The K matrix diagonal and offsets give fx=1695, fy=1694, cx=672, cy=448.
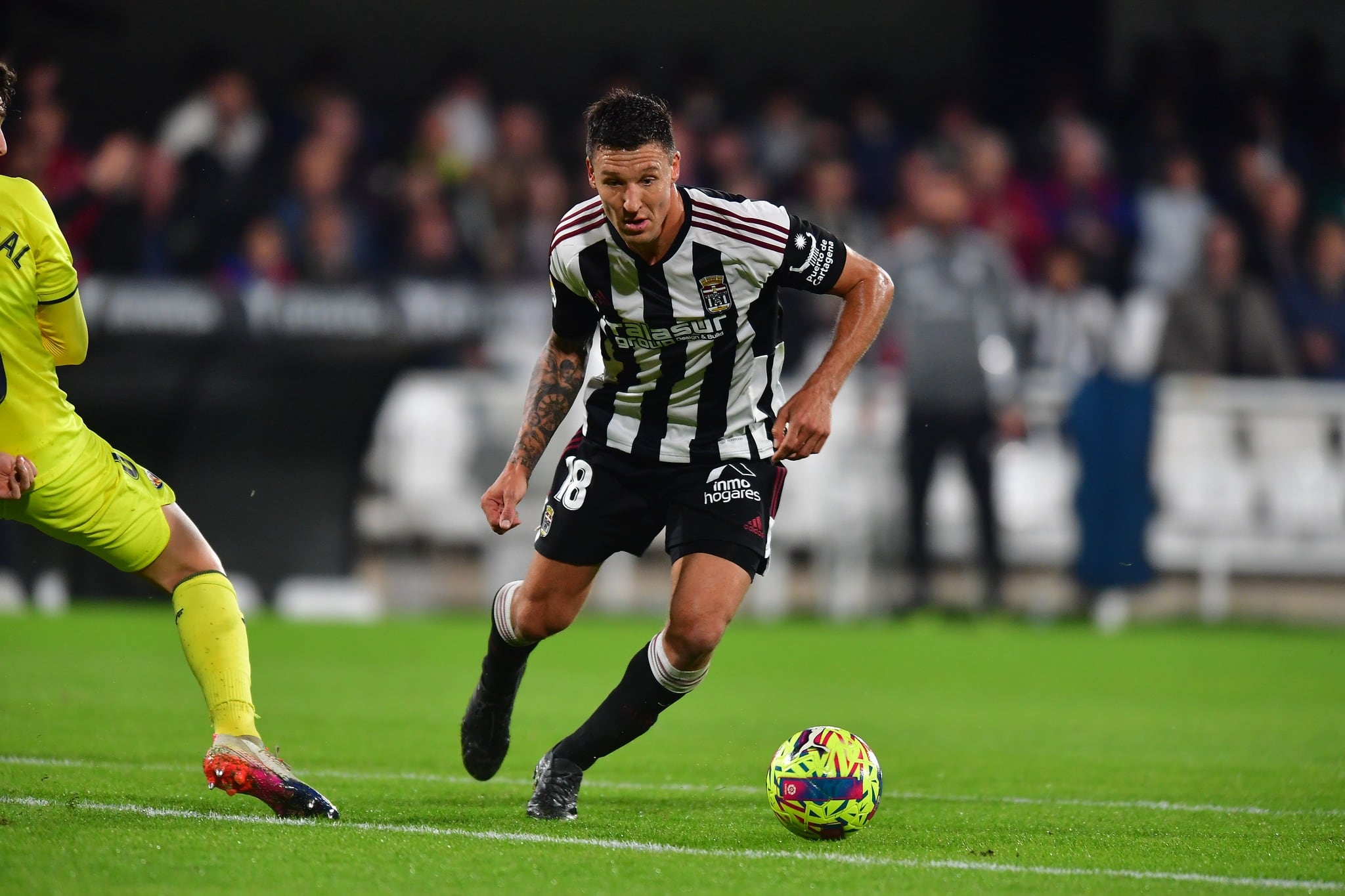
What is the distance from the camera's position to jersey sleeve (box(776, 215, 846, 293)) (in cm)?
492

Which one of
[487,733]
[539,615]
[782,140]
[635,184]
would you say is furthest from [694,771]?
[782,140]

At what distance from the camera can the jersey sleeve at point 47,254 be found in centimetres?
438

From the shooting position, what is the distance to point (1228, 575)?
13.3m

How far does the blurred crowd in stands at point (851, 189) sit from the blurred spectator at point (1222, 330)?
2 centimetres

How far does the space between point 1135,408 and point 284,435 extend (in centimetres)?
625

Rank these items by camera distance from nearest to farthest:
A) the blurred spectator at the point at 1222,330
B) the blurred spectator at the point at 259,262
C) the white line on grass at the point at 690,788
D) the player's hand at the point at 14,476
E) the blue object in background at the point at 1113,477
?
the player's hand at the point at 14,476, the white line on grass at the point at 690,788, the blue object in background at the point at 1113,477, the blurred spectator at the point at 259,262, the blurred spectator at the point at 1222,330

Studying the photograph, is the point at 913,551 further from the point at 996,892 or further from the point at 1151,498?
the point at 996,892

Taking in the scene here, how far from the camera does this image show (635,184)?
15.1 feet

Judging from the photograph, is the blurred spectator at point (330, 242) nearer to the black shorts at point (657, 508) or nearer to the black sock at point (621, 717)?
the black shorts at point (657, 508)

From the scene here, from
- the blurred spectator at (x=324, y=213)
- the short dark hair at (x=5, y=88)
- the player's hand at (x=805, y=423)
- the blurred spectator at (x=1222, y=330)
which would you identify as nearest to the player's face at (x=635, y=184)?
the player's hand at (x=805, y=423)

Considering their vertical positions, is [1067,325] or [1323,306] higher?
[1323,306]

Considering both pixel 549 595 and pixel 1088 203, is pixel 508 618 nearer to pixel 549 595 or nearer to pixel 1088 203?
pixel 549 595

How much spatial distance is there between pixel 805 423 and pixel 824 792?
3.24 feet

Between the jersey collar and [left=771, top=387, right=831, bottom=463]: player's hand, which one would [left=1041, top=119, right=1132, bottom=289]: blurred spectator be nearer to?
the jersey collar
